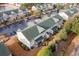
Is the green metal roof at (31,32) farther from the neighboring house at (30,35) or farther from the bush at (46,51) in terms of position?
the bush at (46,51)

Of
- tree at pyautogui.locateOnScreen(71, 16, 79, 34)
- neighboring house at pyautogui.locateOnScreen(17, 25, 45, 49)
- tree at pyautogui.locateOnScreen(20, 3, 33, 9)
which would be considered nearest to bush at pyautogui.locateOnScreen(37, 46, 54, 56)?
neighboring house at pyautogui.locateOnScreen(17, 25, 45, 49)

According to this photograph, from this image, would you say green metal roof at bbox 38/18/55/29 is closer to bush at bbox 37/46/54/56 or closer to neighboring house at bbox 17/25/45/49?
neighboring house at bbox 17/25/45/49

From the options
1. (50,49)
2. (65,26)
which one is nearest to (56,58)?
(50,49)

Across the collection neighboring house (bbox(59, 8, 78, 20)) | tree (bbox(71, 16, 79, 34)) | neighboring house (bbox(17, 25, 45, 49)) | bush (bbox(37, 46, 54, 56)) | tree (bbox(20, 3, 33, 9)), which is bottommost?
bush (bbox(37, 46, 54, 56))

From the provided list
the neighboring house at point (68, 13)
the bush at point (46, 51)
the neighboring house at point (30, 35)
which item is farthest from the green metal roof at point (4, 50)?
the neighboring house at point (68, 13)

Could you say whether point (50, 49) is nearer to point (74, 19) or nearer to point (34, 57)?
point (34, 57)

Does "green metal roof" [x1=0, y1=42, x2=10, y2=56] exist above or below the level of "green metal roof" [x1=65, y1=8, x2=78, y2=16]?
below

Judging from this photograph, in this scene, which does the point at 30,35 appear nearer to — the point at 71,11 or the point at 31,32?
the point at 31,32

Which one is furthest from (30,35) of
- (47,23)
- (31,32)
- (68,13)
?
(68,13)
